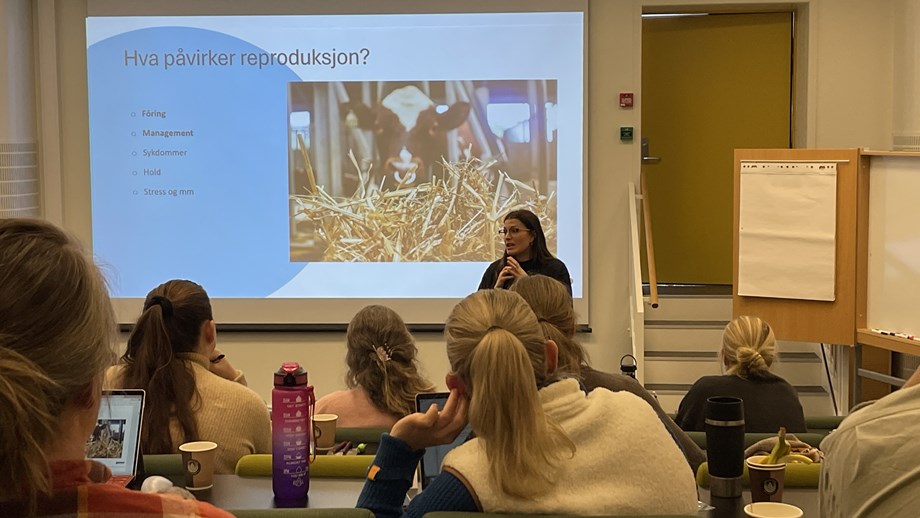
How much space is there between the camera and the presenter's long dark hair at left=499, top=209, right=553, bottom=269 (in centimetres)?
531

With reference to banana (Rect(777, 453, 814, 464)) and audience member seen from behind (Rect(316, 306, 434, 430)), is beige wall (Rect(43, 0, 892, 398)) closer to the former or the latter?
audience member seen from behind (Rect(316, 306, 434, 430))

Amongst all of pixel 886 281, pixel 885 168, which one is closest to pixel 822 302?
pixel 886 281

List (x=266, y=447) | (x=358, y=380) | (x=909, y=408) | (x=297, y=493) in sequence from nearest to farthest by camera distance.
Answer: (x=909, y=408) < (x=297, y=493) < (x=266, y=447) < (x=358, y=380)

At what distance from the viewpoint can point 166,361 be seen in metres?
2.90

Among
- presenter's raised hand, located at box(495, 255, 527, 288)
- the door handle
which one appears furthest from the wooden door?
presenter's raised hand, located at box(495, 255, 527, 288)

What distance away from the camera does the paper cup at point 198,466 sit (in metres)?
2.41

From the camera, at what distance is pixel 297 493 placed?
223 cm

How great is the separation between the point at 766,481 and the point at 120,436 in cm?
146

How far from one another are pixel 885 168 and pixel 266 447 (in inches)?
156

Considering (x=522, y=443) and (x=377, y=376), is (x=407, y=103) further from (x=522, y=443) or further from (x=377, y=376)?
(x=522, y=443)

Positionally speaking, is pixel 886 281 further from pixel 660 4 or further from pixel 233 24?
pixel 233 24

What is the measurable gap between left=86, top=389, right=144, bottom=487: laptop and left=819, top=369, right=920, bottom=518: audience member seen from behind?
5.27 ft

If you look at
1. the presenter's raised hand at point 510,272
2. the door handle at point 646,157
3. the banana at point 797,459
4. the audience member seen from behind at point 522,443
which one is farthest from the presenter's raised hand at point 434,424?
the door handle at point 646,157

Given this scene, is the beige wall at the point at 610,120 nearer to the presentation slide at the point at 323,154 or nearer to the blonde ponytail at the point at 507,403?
the presentation slide at the point at 323,154
